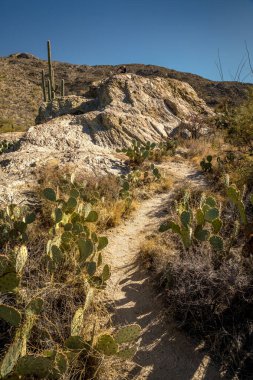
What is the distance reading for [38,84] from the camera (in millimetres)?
28406

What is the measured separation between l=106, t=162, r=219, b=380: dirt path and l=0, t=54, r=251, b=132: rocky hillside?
15.0 meters

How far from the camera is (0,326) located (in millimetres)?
2889

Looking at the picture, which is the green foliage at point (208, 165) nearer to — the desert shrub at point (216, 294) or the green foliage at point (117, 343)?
the desert shrub at point (216, 294)

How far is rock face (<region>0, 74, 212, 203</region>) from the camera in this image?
7504mm

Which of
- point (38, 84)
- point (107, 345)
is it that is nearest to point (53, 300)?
point (107, 345)

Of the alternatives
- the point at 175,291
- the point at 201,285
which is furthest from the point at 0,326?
the point at 201,285

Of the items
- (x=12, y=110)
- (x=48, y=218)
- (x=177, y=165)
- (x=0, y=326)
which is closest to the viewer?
(x=0, y=326)

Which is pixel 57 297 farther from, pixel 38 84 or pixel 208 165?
pixel 38 84

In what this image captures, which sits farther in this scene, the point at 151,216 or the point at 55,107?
the point at 55,107

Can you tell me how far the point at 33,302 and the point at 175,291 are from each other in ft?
4.74

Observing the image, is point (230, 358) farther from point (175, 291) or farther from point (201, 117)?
point (201, 117)

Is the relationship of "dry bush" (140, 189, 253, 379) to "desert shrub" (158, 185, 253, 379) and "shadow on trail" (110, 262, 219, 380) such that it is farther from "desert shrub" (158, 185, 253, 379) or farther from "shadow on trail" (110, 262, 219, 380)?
"shadow on trail" (110, 262, 219, 380)

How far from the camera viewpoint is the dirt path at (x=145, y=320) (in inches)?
104

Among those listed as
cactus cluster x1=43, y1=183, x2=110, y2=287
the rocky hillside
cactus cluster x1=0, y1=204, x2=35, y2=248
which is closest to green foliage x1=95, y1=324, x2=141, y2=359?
cactus cluster x1=43, y1=183, x2=110, y2=287
